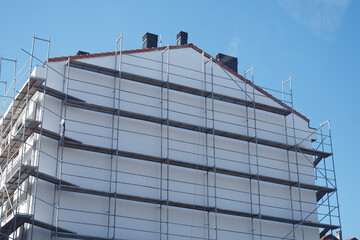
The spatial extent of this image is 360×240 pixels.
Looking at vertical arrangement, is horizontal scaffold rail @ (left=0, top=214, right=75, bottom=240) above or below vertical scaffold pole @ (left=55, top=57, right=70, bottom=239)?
below

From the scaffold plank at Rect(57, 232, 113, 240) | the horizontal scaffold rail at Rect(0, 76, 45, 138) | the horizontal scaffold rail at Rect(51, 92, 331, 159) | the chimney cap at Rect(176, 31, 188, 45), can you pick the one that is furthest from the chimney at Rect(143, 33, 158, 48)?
the scaffold plank at Rect(57, 232, 113, 240)

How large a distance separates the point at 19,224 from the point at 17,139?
131 inches

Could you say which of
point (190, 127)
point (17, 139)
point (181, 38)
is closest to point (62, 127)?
point (17, 139)

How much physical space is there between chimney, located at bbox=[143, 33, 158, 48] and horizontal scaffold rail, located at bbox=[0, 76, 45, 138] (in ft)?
21.7

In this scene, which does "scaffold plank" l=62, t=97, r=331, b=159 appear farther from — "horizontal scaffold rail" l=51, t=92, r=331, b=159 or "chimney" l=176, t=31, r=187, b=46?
"chimney" l=176, t=31, r=187, b=46

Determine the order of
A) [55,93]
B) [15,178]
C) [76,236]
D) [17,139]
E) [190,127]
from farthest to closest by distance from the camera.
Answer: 1. [190,127]
2. [55,93]
3. [17,139]
4. [15,178]
5. [76,236]

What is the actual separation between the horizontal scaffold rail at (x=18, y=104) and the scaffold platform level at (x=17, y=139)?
2.77 feet

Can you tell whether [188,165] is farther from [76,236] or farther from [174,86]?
[76,236]

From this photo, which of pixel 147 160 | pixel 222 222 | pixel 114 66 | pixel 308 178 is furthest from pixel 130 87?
pixel 308 178

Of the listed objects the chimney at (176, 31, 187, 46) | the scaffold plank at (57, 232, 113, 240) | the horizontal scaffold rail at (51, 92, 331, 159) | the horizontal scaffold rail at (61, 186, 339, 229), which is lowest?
the scaffold plank at (57, 232, 113, 240)

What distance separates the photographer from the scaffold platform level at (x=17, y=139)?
20578mm

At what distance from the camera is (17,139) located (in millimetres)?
21703

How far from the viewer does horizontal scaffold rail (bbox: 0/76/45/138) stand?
2138cm

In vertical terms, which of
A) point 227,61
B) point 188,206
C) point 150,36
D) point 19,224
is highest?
point 150,36
